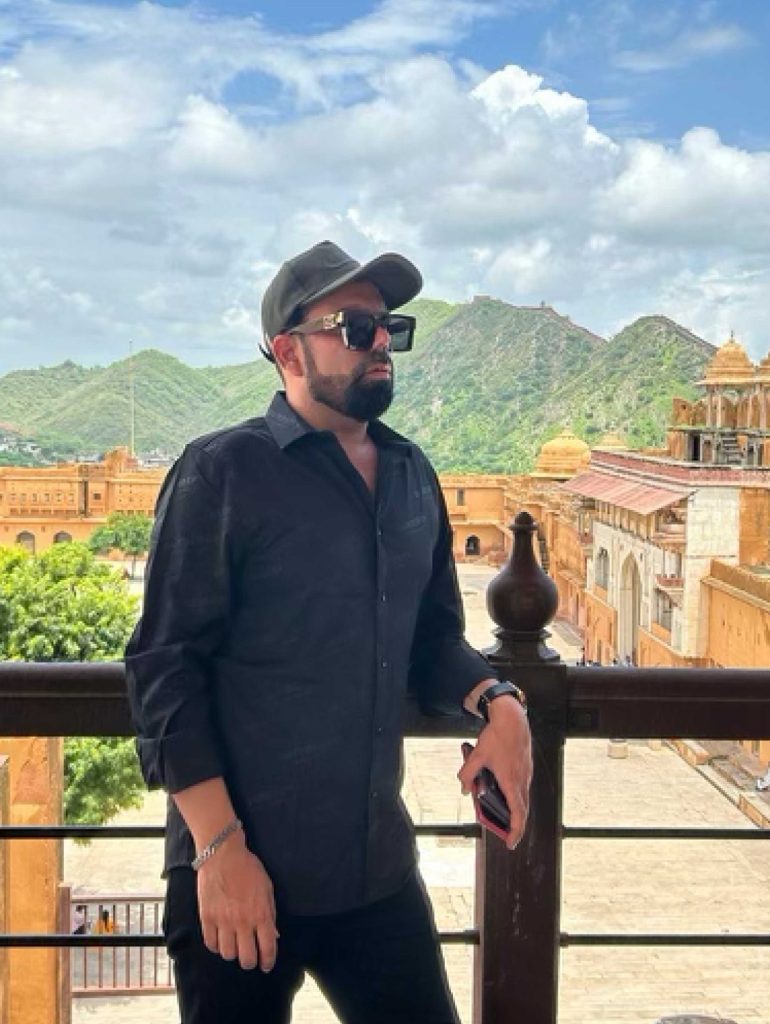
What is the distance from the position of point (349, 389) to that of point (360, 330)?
2.4 inches

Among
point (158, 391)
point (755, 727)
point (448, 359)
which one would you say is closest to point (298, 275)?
point (755, 727)

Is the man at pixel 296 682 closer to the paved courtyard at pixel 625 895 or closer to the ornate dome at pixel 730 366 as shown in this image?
the paved courtyard at pixel 625 895

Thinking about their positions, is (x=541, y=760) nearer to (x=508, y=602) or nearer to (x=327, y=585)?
(x=508, y=602)

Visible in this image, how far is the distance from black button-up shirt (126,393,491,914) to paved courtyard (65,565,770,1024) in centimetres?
506

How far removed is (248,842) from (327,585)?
0.26 metres

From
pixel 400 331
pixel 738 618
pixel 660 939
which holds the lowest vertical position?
pixel 738 618

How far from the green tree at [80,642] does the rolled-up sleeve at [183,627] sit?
25.3ft

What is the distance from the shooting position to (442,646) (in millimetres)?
1309

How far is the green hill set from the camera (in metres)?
50.4

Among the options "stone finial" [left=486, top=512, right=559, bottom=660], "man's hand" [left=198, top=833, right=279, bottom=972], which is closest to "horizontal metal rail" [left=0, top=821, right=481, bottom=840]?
"stone finial" [left=486, top=512, right=559, bottom=660]

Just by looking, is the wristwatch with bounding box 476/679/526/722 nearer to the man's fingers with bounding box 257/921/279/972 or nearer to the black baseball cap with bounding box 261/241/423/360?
the man's fingers with bounding box 257/921/279/972

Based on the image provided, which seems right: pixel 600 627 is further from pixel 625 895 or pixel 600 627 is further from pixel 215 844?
pixel 215 844

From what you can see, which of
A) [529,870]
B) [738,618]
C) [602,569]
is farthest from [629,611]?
[529,870]

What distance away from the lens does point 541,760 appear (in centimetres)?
146
